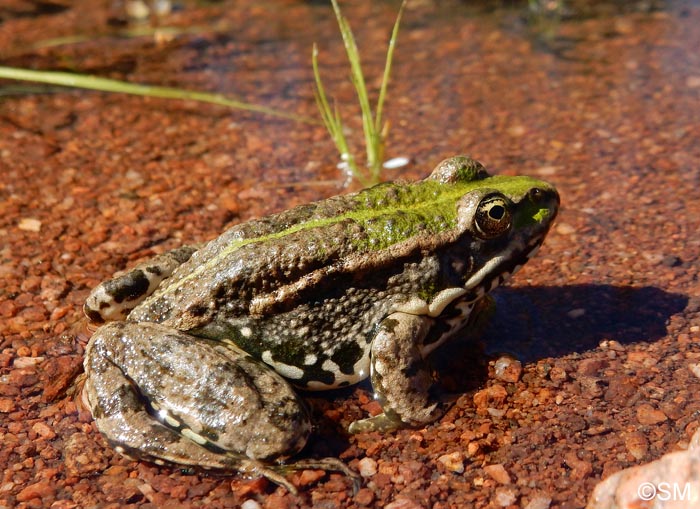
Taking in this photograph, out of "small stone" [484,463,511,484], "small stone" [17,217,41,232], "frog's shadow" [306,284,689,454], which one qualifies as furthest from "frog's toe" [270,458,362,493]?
"small stone" [17,217,41,232]

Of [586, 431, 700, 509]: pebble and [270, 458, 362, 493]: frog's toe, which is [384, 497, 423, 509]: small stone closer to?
[270, 458, 362, 493]: frog's toe

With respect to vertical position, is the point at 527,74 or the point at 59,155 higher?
the point at 59,155

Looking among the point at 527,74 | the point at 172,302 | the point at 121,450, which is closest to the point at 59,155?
the point at 172,302

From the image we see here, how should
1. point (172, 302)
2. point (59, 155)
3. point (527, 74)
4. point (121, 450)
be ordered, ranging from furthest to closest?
point (527, 74)
point (59, 155)
point (172, 302)
point (121, 450)

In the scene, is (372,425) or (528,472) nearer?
(528,472)

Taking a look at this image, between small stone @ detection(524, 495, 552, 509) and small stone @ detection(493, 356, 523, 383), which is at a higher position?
small stone @ detection(493, 356, 523, 383)

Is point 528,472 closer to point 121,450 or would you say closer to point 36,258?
point 121,450

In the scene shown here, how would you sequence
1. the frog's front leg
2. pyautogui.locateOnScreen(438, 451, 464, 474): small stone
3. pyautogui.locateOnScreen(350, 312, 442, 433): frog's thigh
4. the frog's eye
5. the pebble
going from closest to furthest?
the pebble < the frog's front leg < pyautogui.locateOnScreen(438, 451, 464, 474): small stone < pyautogui.locateOnScreen(350, 312, 442, 433): frog's thigh < the frog's eye
